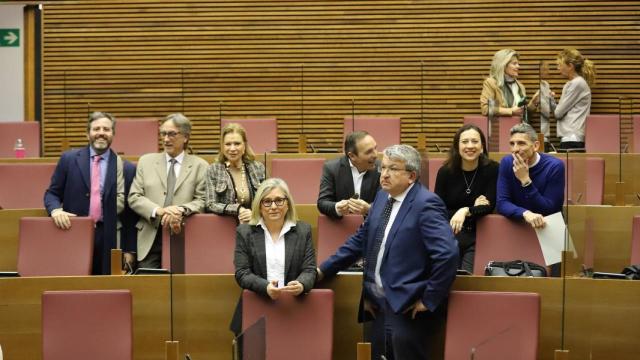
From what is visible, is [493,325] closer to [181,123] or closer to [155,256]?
[155,256]

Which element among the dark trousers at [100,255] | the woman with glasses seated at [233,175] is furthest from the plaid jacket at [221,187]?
the dark trousers at [100,255]

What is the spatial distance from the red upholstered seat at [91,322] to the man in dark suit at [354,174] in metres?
0.98

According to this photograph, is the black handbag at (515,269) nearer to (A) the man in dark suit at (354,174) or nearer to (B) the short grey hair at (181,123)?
(A) the man in dark suit at (354,174)

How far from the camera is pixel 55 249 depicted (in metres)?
3.98

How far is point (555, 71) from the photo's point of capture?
6238 millimetres

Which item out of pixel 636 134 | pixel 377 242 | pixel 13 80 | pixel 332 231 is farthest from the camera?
pixel 13 80

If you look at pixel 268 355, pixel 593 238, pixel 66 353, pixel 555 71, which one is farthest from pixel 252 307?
pixel 555 71

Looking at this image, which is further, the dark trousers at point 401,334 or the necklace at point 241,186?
the necklace at point 241,186

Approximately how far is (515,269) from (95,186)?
5.60 ft

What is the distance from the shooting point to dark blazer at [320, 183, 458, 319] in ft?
10.3

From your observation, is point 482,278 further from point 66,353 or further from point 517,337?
point 66,353

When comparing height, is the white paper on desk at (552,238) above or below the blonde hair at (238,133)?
below

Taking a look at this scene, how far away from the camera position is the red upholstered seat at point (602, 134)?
563cm

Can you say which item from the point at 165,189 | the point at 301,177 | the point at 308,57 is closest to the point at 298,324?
the point at 165,189
